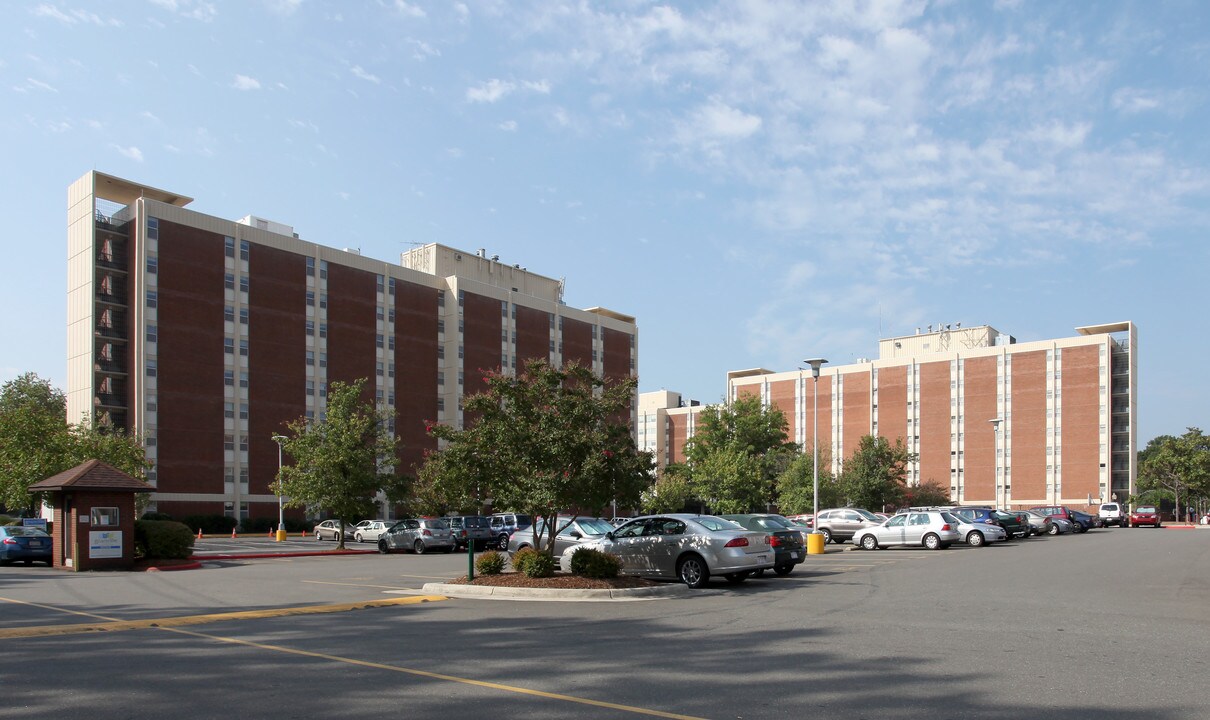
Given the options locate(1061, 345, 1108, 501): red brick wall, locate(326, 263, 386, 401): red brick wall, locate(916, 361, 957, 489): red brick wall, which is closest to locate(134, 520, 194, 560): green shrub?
locate(326, 263, 386, 401): red brick wall

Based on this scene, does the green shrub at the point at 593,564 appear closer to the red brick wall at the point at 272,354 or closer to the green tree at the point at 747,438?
the red brick wall at the point at 272,354

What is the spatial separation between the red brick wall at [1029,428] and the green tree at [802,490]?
111ft

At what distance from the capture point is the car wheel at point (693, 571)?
19.9m

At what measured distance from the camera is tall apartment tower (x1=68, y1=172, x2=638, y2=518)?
68.5 meters

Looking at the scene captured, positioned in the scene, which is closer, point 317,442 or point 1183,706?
point 1183,706

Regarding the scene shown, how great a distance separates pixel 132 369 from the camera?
68312 millimetres

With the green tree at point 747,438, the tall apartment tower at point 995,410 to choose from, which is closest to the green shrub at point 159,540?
the green tree at point 747,438

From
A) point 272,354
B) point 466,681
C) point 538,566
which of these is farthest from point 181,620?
point 272,354

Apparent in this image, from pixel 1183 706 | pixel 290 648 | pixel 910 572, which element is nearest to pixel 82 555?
pixel 290 648

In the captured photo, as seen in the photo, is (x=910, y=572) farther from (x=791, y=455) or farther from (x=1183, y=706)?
(x=791, y=455)

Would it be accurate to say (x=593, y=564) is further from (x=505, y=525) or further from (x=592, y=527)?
(x=505, y=525)

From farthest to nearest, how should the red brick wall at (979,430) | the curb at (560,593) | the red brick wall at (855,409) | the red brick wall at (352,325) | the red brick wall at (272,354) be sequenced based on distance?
the red brick wall at (855,409) < the red brick wall at (979,430) < the red brick wall at (352,325) < the red brick wall at (272,354) < the curb at (560,593)

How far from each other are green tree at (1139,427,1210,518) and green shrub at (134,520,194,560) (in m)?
91.7

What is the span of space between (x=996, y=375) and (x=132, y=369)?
84.9 meters
